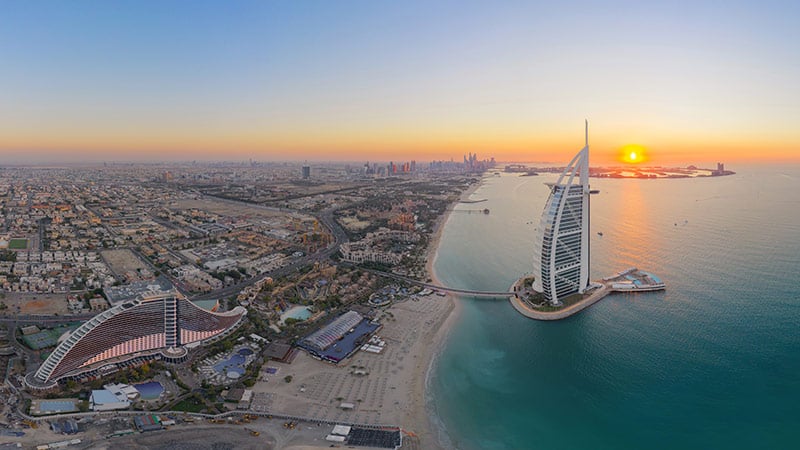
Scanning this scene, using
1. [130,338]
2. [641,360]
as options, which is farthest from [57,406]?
[641,360]

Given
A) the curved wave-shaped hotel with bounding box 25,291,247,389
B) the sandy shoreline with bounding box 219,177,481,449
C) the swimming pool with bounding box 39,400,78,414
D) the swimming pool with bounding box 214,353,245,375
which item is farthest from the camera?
the swimming pool with bounding box 214,353,245,375

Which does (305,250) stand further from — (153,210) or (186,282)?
(153,210)

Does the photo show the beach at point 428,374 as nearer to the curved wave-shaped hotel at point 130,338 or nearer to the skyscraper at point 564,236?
the skyscraper at point 564,236

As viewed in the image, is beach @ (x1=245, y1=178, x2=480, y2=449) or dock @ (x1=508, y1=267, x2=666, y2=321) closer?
beach @ (x1=245, y1=178, x2=480, y2=449)

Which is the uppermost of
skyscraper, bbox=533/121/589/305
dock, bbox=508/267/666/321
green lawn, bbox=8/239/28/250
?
skyscraper, bbox=533/121/589/305

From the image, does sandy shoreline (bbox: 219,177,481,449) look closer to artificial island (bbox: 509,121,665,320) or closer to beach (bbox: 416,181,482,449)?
beach (bbox: 416,181,482,449)

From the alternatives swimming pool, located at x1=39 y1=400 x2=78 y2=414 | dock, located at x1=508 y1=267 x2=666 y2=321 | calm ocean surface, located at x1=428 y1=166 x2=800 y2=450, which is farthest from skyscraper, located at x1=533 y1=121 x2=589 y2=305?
swimming pool, located at x1=39 y1=400 x2=78 y2=414
